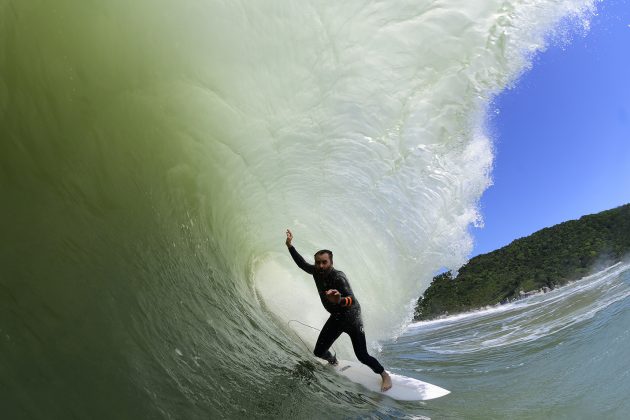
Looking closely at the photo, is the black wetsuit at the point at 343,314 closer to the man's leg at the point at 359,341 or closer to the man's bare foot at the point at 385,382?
the man's leg at the point at 359,341

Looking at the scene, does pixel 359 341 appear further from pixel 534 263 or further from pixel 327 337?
pixel 534 263

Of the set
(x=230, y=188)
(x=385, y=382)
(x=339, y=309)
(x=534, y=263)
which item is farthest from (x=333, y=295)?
(x=534, y=263)

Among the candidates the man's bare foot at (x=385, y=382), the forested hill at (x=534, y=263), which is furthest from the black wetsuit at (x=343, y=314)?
the forested hill at (x=534, y=263)

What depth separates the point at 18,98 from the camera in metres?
3.46

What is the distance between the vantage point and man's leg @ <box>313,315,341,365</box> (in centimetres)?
634

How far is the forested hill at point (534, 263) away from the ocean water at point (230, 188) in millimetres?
44763

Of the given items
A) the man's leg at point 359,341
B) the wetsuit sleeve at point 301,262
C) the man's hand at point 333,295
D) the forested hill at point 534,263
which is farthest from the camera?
the forested hill at point 534,263

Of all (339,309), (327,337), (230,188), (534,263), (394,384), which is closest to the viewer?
(339,309)

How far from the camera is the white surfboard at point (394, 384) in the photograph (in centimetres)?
632

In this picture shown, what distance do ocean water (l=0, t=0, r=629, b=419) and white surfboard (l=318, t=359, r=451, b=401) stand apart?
272 millimetres

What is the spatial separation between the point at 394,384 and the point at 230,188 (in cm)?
349

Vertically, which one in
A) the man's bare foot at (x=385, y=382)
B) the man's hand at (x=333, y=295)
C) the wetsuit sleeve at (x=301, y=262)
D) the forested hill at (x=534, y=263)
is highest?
the forested hill at (x=534, y=263)

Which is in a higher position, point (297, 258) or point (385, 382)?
point (297, 258)

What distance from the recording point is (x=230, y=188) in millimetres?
7062
